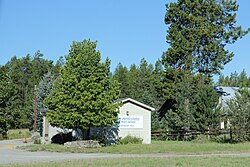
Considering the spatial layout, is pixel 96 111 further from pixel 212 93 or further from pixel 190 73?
pixel 190 73

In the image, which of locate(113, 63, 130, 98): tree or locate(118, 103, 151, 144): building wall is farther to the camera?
locate(113, 63, 130, 98): tree

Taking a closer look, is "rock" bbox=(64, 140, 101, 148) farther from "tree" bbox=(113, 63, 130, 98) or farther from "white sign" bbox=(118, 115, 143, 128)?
"tree" bbox=(113, 63, 130, 98)

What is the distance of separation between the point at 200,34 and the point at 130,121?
1688cm

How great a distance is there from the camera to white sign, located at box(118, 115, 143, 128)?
112 feet

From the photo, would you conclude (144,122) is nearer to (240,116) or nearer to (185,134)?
(185,134)

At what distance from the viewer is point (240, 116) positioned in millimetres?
32812

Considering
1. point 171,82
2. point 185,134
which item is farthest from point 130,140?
point 171,82

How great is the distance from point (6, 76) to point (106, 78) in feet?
84.4

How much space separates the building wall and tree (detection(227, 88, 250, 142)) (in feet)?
23.6

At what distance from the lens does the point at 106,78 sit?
100 ft

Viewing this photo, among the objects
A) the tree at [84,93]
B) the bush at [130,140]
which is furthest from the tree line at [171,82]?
the bush at [130,140]

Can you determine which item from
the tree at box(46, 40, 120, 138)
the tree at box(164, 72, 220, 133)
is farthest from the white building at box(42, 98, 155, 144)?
the tree at box(164, 72, 220, 133)

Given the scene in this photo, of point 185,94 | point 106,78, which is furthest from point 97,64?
point 185,94

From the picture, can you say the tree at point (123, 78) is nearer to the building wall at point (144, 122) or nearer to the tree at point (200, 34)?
the tree at point (200, 34)
